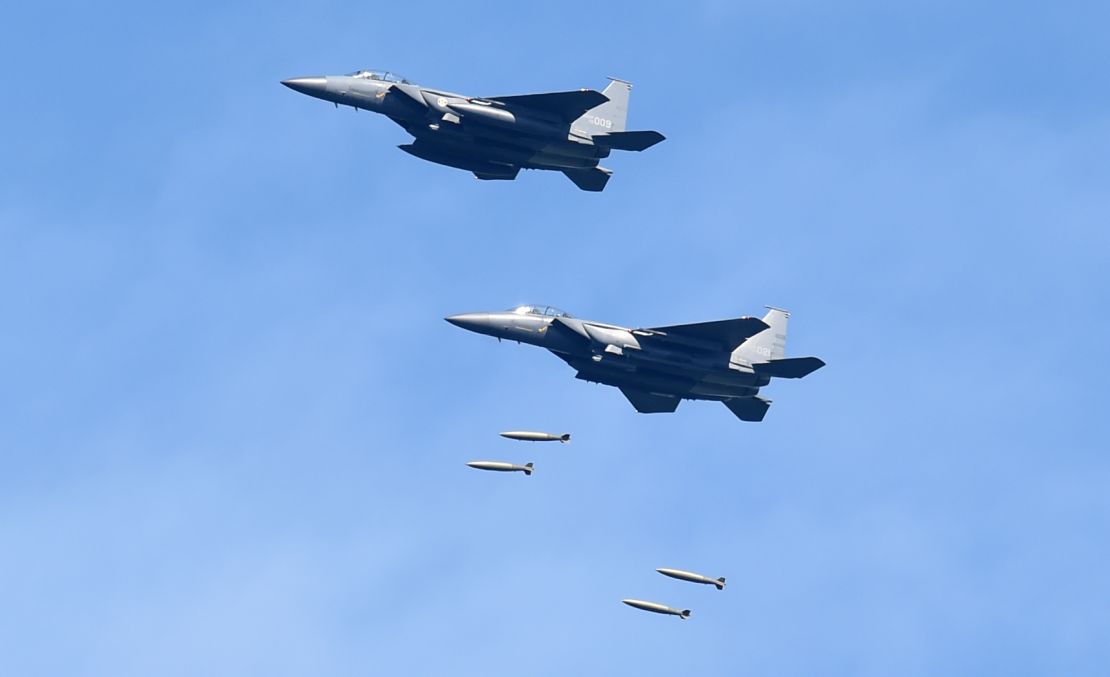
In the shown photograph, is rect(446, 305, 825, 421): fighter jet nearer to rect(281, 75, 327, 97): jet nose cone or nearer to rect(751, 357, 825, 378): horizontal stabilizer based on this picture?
rect(751, 357, 825, 378): horizontal stabilizer

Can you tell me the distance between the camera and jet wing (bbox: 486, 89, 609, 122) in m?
86.8

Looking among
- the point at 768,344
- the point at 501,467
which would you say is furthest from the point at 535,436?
the point at 768,344

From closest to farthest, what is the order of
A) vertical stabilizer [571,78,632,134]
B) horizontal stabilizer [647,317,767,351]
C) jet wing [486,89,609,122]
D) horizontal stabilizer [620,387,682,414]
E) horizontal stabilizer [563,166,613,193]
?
1. horizontal stabilizer [647,317,767,351]
2. jet wing [486,89,609,122]
3. horizontal stabilizer [620,387,682,414]
4. vertical stabilizer [571,78,632,134]
5. horizontal stabilizer [563,166,613,193]

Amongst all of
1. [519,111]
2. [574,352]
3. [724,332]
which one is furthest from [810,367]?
[519,111]

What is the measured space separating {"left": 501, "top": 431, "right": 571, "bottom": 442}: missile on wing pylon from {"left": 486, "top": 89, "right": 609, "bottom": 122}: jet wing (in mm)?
14267

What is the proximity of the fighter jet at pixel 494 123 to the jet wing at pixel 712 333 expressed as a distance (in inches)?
360

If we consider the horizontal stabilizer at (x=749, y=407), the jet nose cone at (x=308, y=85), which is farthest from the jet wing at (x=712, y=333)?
the jet nose cone at (x=308, y=85)

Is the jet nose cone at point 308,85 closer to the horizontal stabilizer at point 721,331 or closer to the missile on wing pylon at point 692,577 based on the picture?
the horizontal stabilizer at point 721,331

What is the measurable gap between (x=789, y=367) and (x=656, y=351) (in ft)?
18.9

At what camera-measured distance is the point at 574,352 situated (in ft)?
277

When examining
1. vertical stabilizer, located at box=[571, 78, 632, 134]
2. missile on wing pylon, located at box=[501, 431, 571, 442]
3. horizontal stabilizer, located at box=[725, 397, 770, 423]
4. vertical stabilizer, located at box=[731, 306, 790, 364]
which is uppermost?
vertical stabilizer, located at box=[571, 78, 632, 134]

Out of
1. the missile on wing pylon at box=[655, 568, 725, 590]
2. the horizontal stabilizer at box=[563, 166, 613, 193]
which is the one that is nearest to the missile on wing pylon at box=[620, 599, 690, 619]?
the missile on wing pylon at box=[655, 568, 725, 590]

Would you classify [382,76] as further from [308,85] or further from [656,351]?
[656,351]

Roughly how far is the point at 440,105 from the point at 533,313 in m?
10.6
